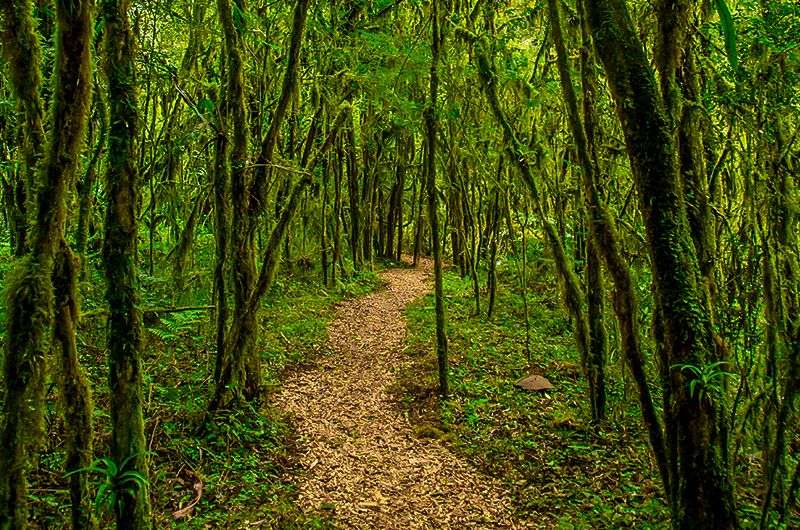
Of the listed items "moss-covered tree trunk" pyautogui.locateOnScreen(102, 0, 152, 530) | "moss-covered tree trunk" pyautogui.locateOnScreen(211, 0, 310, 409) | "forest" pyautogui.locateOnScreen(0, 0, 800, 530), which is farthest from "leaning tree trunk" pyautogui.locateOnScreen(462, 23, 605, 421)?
"moss-covered tree trunk" pyautogui.locateOnScreen(102, 0, 152, 530)

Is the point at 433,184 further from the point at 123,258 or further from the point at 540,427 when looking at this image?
the point at 123,258

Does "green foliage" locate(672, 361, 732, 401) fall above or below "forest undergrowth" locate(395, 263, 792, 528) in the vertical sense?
above

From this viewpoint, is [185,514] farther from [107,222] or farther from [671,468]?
[671,468]

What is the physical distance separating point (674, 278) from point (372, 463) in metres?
4.83

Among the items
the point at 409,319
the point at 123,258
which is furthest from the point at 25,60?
the point at 409,319

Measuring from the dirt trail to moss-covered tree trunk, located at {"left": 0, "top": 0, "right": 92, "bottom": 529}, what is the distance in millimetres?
3577

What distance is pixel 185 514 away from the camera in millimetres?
4414

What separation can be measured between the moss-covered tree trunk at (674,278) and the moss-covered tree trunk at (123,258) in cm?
287

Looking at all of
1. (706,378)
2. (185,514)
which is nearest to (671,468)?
(706,378)

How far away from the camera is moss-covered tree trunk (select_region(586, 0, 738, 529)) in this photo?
2518 mm

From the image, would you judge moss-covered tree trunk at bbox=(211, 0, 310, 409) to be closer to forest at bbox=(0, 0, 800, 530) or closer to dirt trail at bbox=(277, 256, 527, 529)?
forest at bbox=(0, 0, 800, 530)

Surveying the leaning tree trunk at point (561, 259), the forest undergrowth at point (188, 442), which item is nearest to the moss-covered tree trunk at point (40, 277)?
the forest undergrowth at point (188, 442)

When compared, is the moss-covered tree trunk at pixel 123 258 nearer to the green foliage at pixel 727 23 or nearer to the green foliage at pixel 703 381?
the green foliage at pixel 727 23

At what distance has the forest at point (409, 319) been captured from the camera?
8.34 feet
